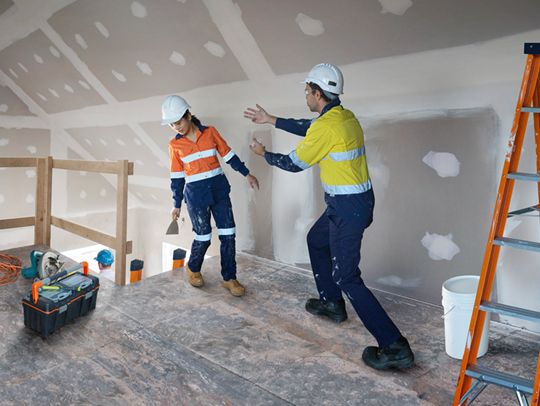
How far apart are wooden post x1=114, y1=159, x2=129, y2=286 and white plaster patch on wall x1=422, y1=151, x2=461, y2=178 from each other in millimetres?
2056

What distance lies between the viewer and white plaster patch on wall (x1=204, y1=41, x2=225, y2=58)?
3029 mm

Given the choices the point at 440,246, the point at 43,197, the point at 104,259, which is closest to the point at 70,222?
the point at 43,197

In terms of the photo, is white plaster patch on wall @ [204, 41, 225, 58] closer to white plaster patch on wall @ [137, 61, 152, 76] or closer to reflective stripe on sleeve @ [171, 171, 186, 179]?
white plaster patch on wall @ [137, 61, 152, 76]

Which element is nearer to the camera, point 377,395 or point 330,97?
point 377,395

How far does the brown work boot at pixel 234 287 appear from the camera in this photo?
2924mm

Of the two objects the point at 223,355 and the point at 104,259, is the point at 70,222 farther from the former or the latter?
the point at 104,259

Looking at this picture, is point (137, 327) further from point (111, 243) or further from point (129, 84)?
point (129, 84)

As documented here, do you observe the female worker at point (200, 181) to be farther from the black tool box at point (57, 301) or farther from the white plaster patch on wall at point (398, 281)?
the white plaster patch on wall at point (398, 281)

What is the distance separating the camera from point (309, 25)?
251 centimetres

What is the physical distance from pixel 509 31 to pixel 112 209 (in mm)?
6006

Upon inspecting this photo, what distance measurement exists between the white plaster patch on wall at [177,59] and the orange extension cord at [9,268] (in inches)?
83.7

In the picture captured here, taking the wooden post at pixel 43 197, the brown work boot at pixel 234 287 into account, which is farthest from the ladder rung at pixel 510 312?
the wooden post at pixel 43 197

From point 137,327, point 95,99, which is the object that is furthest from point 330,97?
point 95,99

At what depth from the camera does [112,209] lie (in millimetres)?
6633
